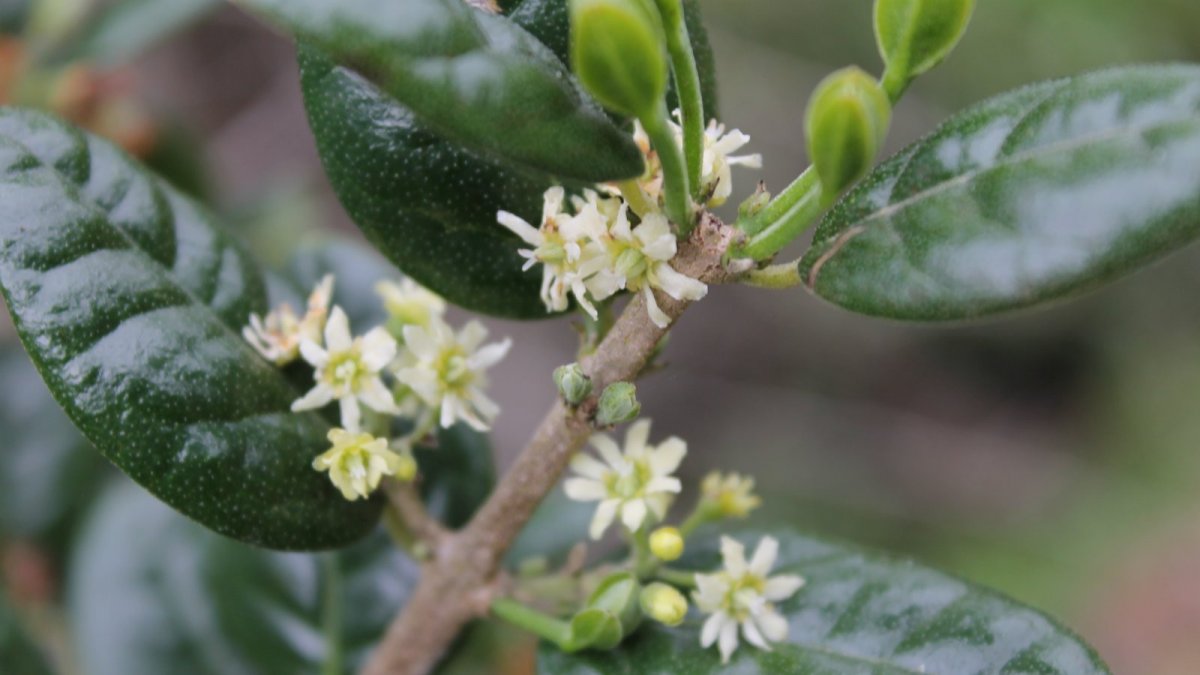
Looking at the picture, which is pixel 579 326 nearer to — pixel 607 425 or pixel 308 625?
pixel 607 425

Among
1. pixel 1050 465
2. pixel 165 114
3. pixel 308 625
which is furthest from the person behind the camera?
pixel 1050 465

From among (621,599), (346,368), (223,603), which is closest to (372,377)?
(346,368)

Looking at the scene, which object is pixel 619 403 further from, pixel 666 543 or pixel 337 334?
pixel 337 334

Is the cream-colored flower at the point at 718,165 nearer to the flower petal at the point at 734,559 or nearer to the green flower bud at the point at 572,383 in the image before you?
the green flower bud at the point at 572,383

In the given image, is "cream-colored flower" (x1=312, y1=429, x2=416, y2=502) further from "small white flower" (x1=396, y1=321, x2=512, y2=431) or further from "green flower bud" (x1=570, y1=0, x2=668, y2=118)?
Answer: "green flower bud" (x1=570, y1=0, x2=668, y2=118)

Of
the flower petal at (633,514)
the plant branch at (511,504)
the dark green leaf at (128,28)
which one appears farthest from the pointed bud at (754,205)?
the dark green leaf at (128,28)

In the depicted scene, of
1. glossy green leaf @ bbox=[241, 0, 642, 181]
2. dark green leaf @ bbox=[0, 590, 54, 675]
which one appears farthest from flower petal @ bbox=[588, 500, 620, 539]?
dark green leaf @ bbox=[0, 590, 54, 675]

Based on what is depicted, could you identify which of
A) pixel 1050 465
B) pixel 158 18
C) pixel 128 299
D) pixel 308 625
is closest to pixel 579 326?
pixel 128 299
